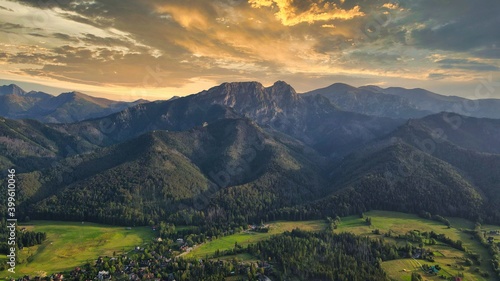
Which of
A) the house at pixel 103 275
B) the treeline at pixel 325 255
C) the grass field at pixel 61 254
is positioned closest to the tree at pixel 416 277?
the treeline at pixel 325 255

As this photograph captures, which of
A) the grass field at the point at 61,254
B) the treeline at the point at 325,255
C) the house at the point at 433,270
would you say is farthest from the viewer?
the grass field at the point at 61,254

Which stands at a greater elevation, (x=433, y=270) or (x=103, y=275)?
(x=433, y=270)

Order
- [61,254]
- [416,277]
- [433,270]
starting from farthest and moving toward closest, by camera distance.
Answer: [61,254], [433,270], [416,277]

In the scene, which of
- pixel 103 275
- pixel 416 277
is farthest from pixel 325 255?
pixel 103 275

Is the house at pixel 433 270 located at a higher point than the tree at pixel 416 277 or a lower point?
lower

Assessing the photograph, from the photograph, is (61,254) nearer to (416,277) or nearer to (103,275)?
(103,275)

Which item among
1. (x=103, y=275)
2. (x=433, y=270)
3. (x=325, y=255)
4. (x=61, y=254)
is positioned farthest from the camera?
(x=61, y=254)

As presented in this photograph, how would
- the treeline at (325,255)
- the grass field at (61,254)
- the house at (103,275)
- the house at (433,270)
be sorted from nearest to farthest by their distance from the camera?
the house at (103,275) < the treeline at (325,255) < the house at (433,270) < the grass field at (61,254)

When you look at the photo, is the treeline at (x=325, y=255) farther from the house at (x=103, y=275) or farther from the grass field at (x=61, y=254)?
the grass field at (x=61, y=254)

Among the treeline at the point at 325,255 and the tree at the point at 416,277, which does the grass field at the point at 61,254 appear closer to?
the treeline at the point at 325,255

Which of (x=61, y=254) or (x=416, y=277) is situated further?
(x=61, y=254)

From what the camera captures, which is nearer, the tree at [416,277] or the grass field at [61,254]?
the tree at [416,277]
